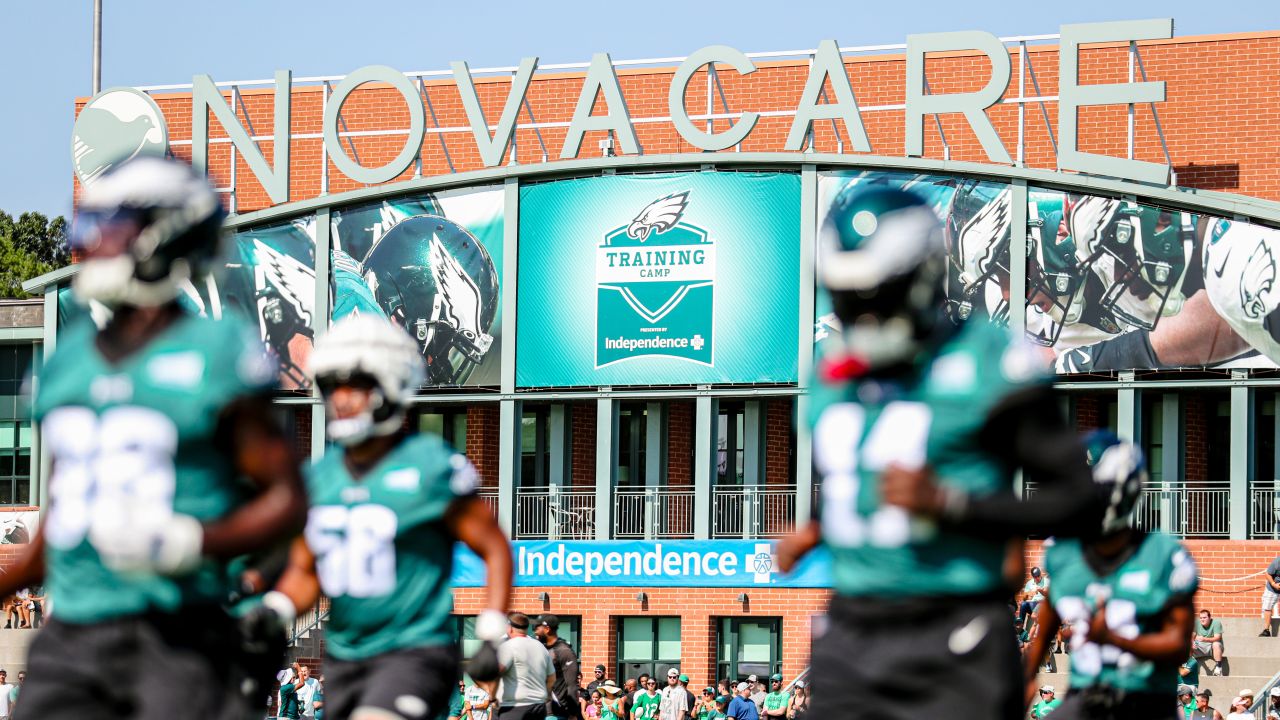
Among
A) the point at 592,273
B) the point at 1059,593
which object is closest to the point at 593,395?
the point at 592,273

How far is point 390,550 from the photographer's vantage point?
7.68 m

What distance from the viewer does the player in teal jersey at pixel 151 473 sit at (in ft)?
17.5

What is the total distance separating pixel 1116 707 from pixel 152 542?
17.4ft

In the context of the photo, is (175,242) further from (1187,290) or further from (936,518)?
(1187,290)

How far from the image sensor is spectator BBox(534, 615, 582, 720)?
59.0 feet

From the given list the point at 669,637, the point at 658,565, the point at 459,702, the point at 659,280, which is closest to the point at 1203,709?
the point at 459,702

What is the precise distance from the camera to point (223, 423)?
538 centimetres

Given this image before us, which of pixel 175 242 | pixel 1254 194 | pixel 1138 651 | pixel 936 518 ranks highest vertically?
pixel 1254 194

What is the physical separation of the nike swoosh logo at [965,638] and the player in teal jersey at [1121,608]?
3467mm

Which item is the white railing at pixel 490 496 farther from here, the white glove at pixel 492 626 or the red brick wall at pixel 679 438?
the white glove at pixel 492 626

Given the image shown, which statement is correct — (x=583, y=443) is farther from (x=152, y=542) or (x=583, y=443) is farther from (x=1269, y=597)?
(x=152, y=542)

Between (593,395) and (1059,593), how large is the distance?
26.9 metres

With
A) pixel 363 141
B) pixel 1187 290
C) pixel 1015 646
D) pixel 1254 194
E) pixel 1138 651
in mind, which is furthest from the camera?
pixel 363 141

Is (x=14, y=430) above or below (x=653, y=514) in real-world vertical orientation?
above
